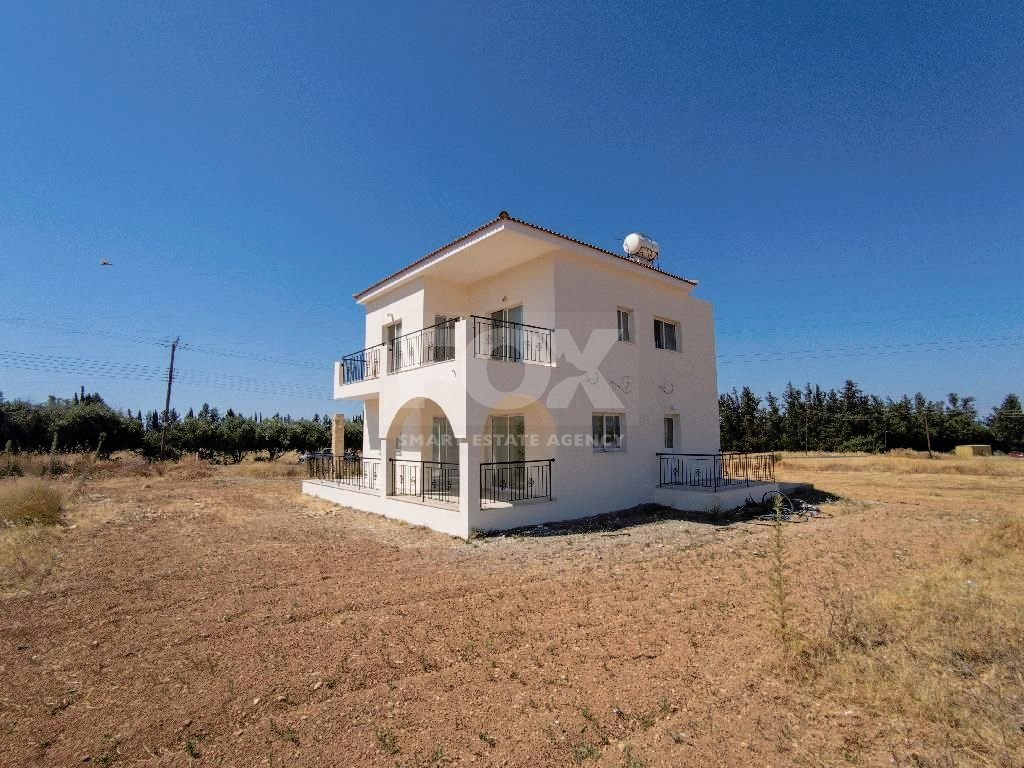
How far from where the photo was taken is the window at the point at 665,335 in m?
14.0

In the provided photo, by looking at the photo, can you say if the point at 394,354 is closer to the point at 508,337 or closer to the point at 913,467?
the point at 508,337

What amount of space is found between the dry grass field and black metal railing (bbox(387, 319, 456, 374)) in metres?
5.37

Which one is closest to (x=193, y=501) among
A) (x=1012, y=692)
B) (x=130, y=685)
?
(x=130, y=685)

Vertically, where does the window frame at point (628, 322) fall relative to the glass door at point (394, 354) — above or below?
above

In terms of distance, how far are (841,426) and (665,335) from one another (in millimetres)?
35023

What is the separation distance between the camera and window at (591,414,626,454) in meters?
11.9

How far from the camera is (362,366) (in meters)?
15.1

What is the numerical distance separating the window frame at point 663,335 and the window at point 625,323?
3.64 feet

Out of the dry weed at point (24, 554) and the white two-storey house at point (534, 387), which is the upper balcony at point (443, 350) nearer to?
the white two-storey house at point (534, 387)

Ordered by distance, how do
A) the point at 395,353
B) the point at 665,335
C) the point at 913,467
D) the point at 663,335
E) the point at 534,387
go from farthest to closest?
the point at 913,467 < the point at 665,335 < the point at 663,335 < the point at 395,353 < the point at 534,387

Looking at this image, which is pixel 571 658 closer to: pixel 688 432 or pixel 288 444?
pixel 688 432

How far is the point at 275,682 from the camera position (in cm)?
374

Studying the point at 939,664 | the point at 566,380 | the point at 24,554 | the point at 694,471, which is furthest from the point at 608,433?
the point at 24,554

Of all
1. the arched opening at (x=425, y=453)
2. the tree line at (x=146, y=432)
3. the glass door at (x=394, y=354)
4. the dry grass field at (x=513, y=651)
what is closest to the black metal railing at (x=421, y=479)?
the arched opening at (x=425, y=453)
